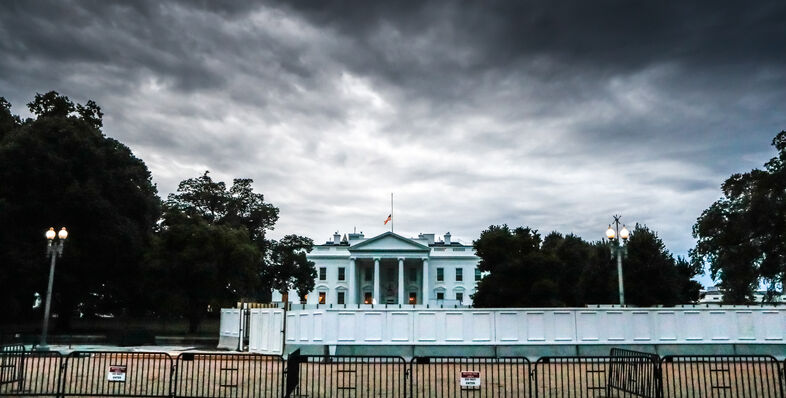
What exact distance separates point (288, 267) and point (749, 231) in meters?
46.0

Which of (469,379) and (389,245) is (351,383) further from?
(389,245)

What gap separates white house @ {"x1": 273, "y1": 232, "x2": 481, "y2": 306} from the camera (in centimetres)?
8312

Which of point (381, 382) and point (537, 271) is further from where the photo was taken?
point (537, 271)

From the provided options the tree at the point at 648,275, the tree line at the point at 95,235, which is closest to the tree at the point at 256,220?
the tree line at the point at 95,235

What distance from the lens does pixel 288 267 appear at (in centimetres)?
6700

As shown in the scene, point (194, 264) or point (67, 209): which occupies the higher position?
point (67, 209)

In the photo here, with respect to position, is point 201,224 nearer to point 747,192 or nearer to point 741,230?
point 741,230

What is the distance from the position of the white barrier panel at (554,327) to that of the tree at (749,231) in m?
21.0

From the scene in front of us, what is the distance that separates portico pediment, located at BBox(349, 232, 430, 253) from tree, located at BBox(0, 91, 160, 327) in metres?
44.7

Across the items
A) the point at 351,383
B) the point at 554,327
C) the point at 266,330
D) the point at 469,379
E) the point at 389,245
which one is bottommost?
the point at 351,383

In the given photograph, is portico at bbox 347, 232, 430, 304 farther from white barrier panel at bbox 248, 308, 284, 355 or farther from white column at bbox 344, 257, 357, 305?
white barrier panel at bbox 248, 308, 284, 355

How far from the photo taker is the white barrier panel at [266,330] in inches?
784

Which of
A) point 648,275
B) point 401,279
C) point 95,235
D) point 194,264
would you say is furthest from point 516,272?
point 401,279

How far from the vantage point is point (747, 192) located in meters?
43.9
